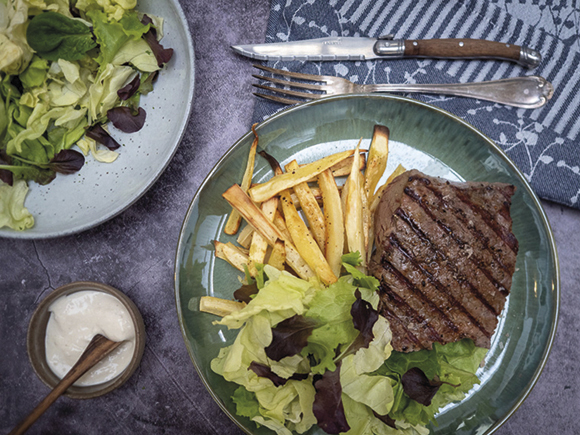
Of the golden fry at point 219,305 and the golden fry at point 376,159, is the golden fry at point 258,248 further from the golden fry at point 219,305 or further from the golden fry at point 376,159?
the golden fry at point 376,159

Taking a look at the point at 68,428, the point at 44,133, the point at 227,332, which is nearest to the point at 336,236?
the point at 227,332

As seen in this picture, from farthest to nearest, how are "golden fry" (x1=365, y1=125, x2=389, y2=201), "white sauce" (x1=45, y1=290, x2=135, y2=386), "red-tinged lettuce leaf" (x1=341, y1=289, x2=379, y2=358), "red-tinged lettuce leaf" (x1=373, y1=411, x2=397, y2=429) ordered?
"white sauce" (x1=45, y1=290, x2=135, y2=386), "golden fry" (x1=365, y1=125, x2=389, y2=201), "red-tinged lettuce leaf" (x1=373, y1=411, x2=397, y2=429), "red-tinged lettuce leaf" (x1=341, y1=289, x2=379, y2=358)

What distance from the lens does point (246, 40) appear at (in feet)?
8.99

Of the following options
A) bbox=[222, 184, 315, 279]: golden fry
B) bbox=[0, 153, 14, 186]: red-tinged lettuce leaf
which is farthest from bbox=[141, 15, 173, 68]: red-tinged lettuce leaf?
bbox=[0, 153, 14, 186]: red-tinged lettuce leaf

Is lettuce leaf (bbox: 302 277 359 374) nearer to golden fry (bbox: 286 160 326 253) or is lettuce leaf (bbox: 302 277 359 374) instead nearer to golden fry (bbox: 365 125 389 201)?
golden fry (bbox: 286 160 326 253)

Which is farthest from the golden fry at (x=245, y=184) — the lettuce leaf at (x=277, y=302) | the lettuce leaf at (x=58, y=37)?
the lettuce leaf at (x=58, y=37)

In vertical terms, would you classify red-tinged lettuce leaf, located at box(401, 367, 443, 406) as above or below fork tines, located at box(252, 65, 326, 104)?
below

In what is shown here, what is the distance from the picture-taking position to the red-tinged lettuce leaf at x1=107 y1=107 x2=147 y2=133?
2562 millimetres

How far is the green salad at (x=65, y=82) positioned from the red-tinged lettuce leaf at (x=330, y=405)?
6.15 feet

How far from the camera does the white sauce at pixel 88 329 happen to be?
2607mm

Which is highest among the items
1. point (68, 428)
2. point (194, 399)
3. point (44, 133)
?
point (44, 133)

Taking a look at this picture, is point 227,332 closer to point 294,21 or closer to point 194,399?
point 194,399

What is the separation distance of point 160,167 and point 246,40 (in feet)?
3.51

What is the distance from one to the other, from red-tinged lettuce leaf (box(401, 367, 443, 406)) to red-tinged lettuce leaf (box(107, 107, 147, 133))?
2.15 meters
